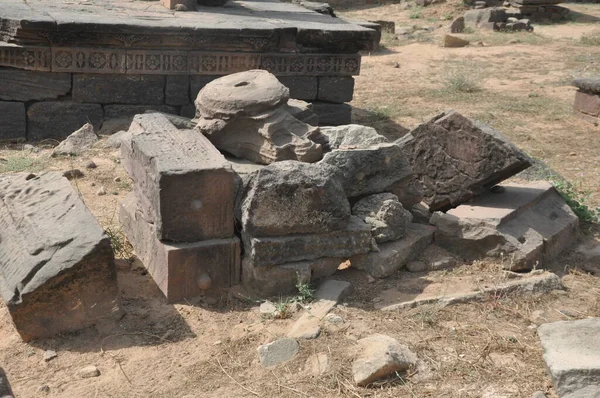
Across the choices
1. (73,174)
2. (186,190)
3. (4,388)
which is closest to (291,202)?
(186,190)

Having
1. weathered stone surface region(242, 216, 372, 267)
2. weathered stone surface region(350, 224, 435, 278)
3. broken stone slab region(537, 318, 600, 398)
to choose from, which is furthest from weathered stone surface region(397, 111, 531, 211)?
broken stone slab region(537, 318, 600, 398)

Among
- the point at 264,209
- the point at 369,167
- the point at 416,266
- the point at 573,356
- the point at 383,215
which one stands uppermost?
the point at 369,167

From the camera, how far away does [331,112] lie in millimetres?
8703

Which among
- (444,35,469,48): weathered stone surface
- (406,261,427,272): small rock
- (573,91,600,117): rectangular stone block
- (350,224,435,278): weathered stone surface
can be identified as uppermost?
(444,35,469,48): weathered stone surface

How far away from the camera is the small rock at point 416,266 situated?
5.04 meters

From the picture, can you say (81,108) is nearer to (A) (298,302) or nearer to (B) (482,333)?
(A) (298,302)

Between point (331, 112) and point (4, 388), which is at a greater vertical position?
point (4, 388)

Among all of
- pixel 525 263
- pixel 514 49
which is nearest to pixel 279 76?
pixel 525 263

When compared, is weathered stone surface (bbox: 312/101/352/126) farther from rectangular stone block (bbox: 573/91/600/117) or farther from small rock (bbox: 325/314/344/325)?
small rock (bbox: 325/314/344/325)

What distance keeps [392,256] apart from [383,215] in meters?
0.27

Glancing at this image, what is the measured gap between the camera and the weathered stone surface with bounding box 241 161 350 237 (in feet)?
14.9

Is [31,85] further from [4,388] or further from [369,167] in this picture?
[4,388]

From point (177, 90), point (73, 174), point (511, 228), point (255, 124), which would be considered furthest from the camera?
point (177, 90)

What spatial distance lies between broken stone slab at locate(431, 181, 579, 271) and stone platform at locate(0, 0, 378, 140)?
3398 mm
